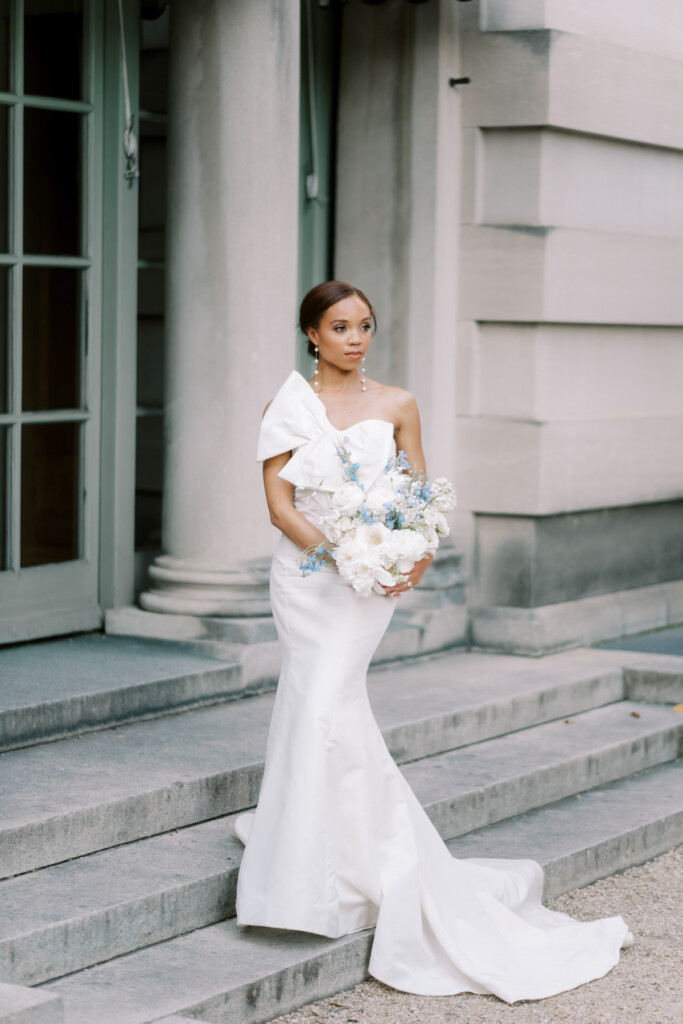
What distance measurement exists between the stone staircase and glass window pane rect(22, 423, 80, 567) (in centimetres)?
45

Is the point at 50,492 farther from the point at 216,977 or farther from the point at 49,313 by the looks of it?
the point at 216,977

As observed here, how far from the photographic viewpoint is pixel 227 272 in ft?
23.1

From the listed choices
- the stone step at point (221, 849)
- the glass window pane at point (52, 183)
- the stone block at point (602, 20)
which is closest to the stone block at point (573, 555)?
the stone step at point (221, 849)

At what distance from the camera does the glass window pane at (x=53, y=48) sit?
692cm

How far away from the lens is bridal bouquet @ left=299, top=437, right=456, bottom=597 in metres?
4.59

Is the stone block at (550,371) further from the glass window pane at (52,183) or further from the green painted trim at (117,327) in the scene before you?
the glass window pane at (52,183)

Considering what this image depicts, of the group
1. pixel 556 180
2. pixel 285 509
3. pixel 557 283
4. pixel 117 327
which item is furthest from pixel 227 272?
pixel 285 509

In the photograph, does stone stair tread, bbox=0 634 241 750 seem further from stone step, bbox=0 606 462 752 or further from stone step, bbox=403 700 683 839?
stone step, bbox=403 700 683 839

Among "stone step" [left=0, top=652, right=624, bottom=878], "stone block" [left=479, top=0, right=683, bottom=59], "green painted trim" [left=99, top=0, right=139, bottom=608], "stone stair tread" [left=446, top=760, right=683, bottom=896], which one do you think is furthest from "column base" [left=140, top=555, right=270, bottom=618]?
"stone block" [left=479, top=0, right=683, bottom=59]

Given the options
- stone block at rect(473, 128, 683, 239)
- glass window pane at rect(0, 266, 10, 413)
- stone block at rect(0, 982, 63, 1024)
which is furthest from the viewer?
stone block at rect(473, 128, 683, 239)

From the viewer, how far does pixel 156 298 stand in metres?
7.81

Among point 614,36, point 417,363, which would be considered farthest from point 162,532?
point 614,36

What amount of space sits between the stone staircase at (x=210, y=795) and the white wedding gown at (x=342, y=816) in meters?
0.16

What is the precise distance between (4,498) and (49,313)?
0.85 meters
